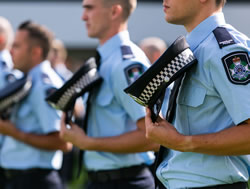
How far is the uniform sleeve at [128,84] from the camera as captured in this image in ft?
13.1

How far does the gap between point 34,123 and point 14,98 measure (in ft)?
1.08

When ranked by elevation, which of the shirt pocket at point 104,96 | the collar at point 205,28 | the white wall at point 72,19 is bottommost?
the white wall at point 72,19

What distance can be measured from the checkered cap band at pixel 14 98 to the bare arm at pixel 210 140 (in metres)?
2.61

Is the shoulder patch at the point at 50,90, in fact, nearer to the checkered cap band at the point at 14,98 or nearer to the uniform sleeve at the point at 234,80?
the checkered cap band at the point at 14,98

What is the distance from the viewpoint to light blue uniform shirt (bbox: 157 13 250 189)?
2.76 m

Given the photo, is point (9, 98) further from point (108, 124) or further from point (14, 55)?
point (108, 124)

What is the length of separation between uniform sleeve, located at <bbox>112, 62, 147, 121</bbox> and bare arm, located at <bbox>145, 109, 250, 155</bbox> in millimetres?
1067

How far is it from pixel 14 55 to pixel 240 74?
3388 millimetres

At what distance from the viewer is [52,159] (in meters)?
5.36

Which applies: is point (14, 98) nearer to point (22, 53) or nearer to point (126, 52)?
point (22, 53)

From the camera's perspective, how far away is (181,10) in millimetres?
3055

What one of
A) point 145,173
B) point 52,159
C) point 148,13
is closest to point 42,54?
point 52,159

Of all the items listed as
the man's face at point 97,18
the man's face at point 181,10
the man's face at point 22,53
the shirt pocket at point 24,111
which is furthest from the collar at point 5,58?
the man's face at point 181,10

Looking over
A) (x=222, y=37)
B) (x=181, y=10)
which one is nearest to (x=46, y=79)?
(x=181, y=10)
